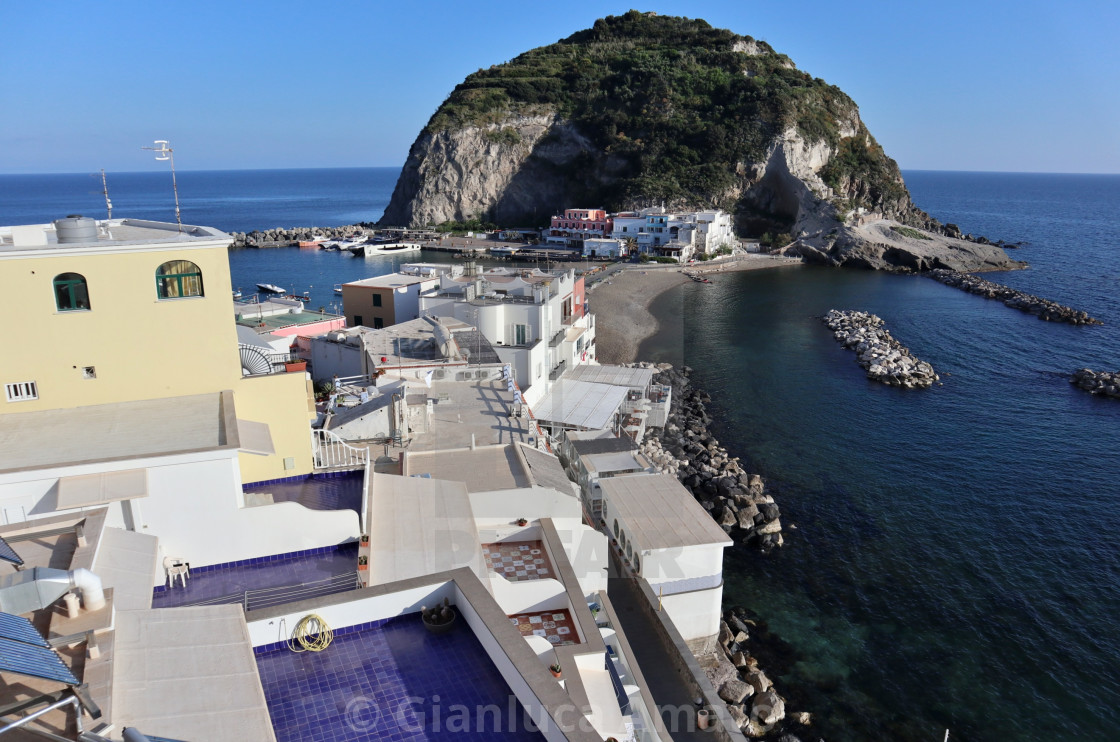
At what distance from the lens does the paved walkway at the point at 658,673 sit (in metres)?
10.1

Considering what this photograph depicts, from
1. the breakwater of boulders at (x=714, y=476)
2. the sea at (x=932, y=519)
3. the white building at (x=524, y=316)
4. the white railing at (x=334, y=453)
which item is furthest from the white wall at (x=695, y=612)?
the white building at (x=524, y=316)

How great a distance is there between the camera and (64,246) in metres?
7.70

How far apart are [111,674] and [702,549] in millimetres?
10184

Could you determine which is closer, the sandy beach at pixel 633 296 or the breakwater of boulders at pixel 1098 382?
the breakwater of boulders at pixel 1098 382

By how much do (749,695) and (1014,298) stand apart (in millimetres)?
45217

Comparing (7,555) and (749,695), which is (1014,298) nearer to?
(749,695)

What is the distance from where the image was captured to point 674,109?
78688 millimetres

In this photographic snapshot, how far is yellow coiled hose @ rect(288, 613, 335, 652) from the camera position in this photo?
5.66m

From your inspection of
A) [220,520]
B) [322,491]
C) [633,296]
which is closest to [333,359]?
[322,491]

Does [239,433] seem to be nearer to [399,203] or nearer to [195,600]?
[195,600]

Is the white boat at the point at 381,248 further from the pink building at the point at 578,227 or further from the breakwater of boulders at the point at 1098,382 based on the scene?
the breakwater of boulders at the point at 1098,382

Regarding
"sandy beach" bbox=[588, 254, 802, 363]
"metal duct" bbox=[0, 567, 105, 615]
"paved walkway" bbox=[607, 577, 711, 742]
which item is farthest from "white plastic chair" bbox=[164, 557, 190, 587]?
"sandy beach" bbox=[588, 254, 802, 363]

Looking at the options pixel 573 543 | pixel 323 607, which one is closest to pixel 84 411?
pixel 323 607

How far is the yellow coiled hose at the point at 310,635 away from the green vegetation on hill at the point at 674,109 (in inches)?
2783
